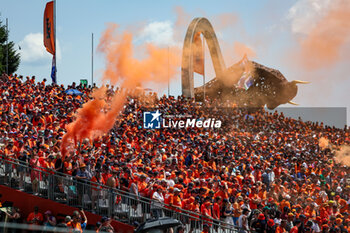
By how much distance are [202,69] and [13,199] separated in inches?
1101

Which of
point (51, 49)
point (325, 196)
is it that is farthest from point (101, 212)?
point (51, 49)

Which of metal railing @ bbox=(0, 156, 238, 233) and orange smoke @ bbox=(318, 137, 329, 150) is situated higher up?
orange smoke @ bbox=(318, 137, 329, 150)

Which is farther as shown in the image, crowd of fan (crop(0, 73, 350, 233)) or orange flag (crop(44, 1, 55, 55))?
orange flag (crop(44, 1, 55, 55))

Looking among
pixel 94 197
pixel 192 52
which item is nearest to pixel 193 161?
pixel 94 197

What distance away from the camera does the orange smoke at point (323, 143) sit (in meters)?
32.2

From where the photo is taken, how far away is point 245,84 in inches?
1752

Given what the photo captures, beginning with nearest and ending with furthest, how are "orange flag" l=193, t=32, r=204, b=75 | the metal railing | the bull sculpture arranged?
1. the metal railing
2. "orange flag" l=193, t=32, r=204, b=75
3. the bull sculpture

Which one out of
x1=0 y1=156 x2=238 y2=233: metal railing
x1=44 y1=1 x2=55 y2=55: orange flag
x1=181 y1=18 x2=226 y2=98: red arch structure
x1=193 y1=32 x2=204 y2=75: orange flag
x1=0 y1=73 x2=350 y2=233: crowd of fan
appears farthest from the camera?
x1=193 y1=32 x2=204 y2=75: orange flag

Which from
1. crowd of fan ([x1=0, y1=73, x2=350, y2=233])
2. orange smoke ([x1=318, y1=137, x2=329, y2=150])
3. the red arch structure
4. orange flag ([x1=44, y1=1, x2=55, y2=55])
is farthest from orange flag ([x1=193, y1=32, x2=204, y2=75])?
orange flag ([x1=44, y1=1, x2=55, y2=55])

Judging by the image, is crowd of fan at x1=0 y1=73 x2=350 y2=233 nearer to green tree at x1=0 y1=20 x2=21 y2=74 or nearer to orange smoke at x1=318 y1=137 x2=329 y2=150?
orange smoke at x1=318 y1=137 x2=329 y2=150

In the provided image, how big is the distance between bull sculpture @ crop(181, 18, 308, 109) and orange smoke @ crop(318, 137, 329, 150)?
374 inches

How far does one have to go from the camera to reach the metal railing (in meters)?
Answer: 12.4

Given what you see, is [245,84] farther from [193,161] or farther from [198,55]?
[193,161]

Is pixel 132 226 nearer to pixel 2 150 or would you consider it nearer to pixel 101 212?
→ pixel 101 212
